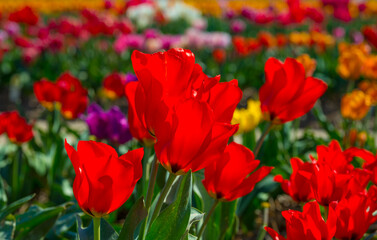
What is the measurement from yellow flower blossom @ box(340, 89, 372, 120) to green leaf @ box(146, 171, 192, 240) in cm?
178

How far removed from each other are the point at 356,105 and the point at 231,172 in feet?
5.55

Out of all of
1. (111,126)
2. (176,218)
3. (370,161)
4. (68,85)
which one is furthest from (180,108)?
(68,85)

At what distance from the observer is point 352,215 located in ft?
3.34

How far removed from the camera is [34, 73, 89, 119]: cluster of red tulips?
2.22 metres

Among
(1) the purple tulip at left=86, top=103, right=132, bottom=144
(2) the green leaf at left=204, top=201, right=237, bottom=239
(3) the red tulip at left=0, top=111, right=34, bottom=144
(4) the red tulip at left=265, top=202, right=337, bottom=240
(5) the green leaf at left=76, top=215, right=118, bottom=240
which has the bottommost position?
(3) the red tulip at left=0, top=111, right=34, bottom=144

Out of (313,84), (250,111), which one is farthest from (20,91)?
(313,84)

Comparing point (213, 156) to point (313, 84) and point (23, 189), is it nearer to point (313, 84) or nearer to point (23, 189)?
point (313, 84)

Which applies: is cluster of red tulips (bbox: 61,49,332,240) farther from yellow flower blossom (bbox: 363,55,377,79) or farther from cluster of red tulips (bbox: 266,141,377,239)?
yellow flower blossom (bbox: 363,55,377,79)

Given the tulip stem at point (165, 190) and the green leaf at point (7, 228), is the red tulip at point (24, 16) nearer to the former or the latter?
the green leaf at point (7, 228)

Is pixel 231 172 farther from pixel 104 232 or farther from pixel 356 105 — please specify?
pixel 356 105

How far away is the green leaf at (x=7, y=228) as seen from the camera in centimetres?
138

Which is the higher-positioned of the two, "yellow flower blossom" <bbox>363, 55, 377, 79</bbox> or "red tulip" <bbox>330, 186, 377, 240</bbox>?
"red tulip" <bbox>330, 186, 377, 240</bbox>

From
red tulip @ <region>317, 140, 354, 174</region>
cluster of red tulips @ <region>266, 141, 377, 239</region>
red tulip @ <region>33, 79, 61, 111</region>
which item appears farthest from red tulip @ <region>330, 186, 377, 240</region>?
red tulip @ <region>33, 79, 61, 111</region>

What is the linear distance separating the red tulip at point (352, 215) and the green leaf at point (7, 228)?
35.6 inches
